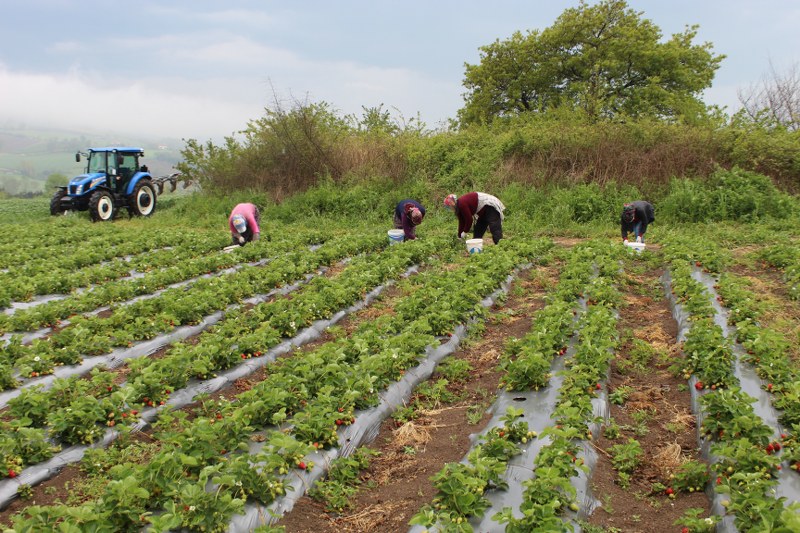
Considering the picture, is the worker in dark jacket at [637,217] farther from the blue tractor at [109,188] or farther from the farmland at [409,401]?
the blue tractor at [109,188]

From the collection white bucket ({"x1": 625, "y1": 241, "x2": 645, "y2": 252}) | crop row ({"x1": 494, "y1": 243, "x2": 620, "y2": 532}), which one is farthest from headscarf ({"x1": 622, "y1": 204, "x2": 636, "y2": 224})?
crop row ({"x1": 494, "y1": 243, "x2": 620, "y2": 532})

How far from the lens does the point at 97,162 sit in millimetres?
18109

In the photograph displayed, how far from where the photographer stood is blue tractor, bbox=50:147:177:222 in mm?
17516

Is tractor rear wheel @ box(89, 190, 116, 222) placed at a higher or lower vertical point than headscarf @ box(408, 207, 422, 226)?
lower

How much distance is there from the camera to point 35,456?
3.97m

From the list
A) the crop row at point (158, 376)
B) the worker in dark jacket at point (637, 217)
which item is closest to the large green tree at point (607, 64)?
the worker in dark jacket at point (637, 217)

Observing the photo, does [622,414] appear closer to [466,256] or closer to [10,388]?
[10,388]

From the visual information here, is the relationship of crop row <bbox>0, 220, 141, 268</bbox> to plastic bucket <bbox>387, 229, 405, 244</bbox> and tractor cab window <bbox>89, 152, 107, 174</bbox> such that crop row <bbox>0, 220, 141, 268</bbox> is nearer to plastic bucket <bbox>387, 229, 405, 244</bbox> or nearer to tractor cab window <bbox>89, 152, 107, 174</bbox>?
tractor cab window <bbox>89, 152, 107, 174</bbox>

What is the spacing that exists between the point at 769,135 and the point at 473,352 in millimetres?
13030

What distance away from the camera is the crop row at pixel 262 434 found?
3.10 metres

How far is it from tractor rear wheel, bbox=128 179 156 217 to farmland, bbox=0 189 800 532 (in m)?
9.65

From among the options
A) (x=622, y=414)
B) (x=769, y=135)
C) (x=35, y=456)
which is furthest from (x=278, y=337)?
(x=769, y=135)

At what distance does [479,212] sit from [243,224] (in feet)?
15.6

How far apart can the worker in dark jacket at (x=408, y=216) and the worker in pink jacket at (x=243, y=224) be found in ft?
9.78
